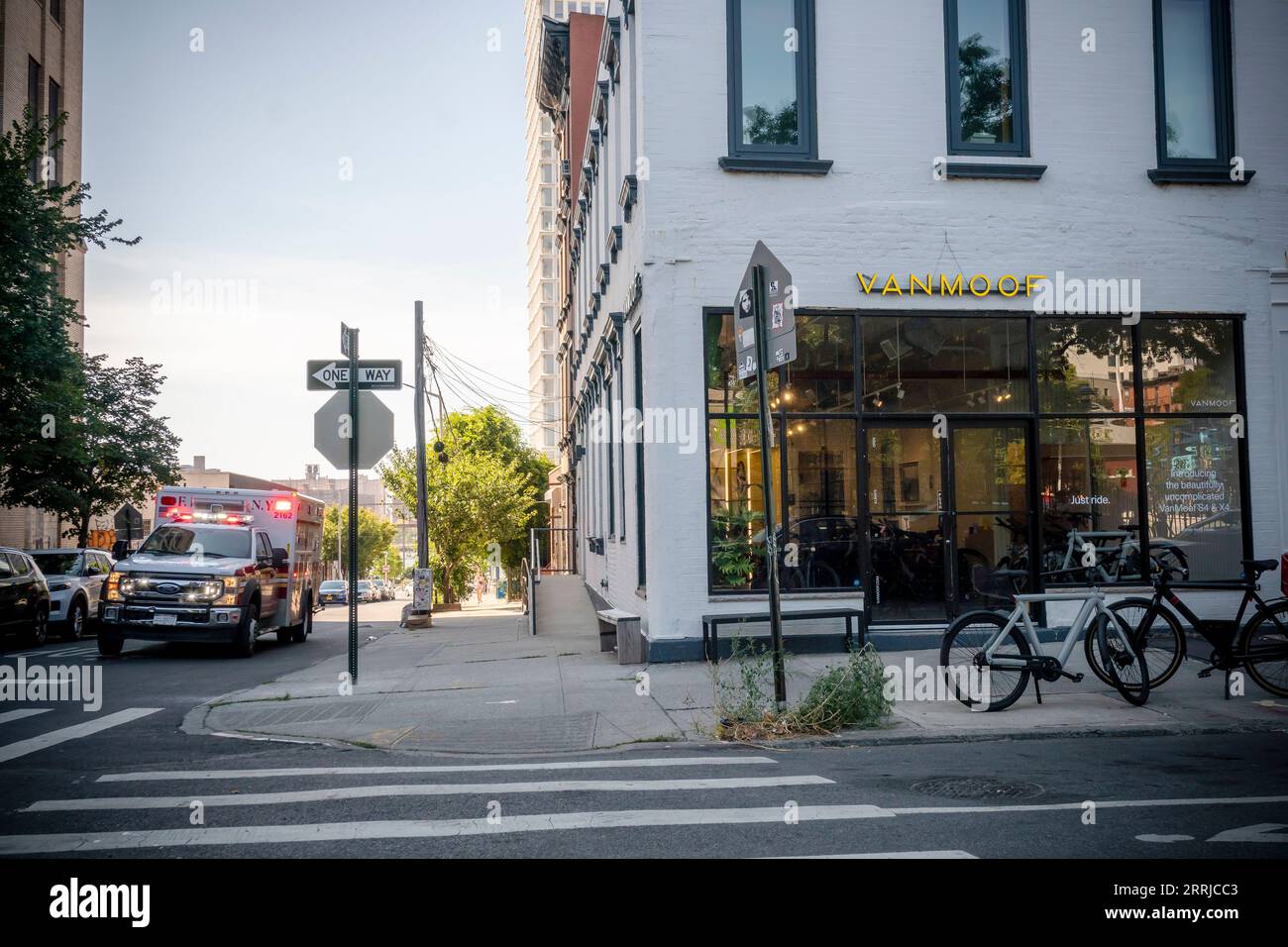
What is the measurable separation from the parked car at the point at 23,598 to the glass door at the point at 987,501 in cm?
1513

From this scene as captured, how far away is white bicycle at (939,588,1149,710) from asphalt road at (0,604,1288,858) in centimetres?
95

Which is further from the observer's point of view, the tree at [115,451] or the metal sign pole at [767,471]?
the tree at [115,451]

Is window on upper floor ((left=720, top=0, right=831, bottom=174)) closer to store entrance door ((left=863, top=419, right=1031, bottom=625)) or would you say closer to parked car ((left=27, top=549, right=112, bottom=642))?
store entrance door ((left=863, top=419, right=1031, bottom=625))

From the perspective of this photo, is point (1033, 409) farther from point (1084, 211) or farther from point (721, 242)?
point (721, 242)

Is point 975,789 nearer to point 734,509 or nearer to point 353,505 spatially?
point 734,509

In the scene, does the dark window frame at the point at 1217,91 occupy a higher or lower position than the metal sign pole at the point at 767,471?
higher

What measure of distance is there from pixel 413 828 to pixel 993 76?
1152 centimetres

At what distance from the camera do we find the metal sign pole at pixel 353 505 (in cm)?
1091

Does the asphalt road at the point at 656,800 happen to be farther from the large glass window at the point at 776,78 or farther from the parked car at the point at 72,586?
the parked car at the point at 72,586

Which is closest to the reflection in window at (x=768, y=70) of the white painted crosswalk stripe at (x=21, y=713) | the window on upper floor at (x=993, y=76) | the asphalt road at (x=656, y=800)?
the window on upper floor at (x=993, y=76)

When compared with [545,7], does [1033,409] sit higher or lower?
lower

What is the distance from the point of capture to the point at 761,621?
12203 mm
